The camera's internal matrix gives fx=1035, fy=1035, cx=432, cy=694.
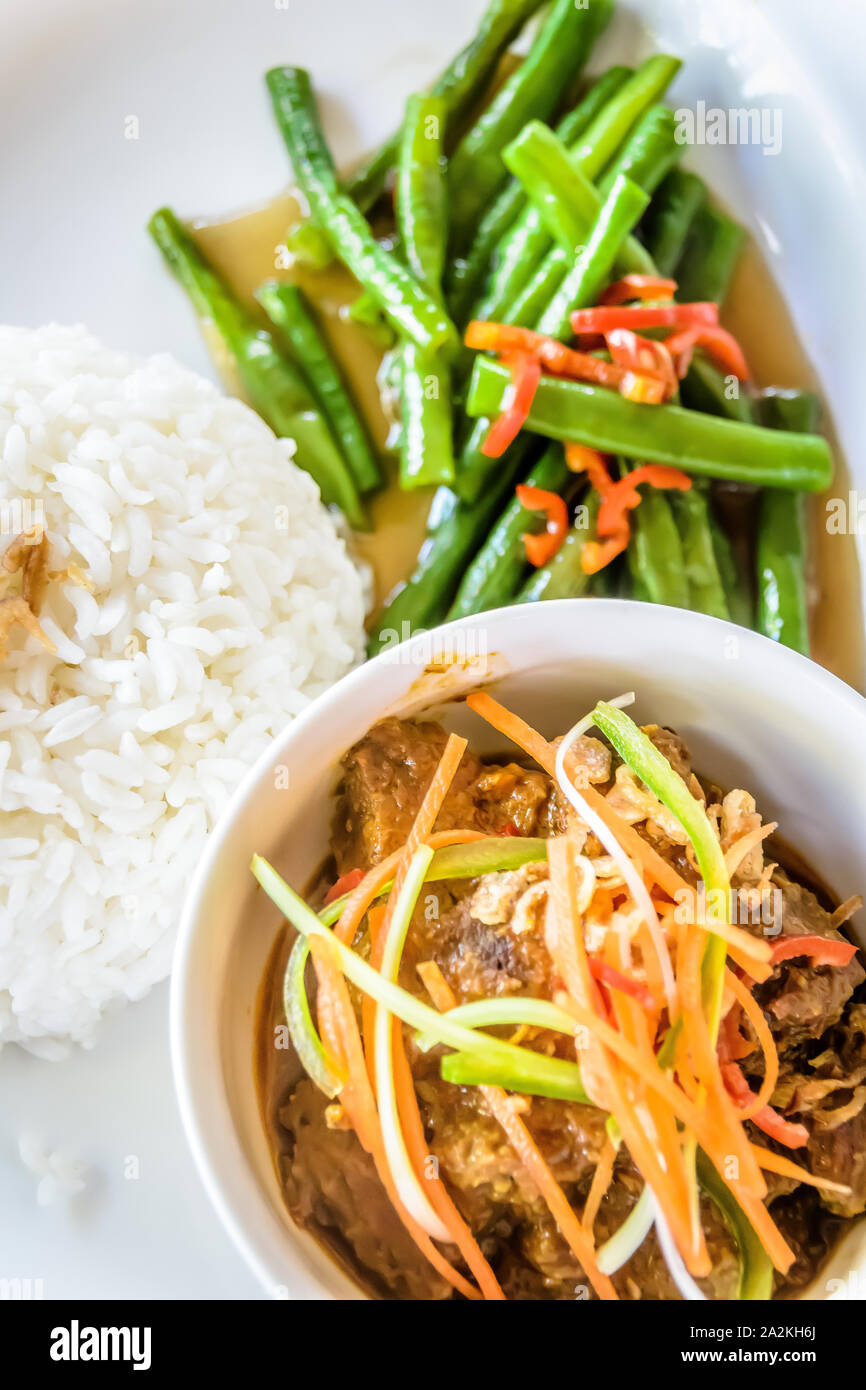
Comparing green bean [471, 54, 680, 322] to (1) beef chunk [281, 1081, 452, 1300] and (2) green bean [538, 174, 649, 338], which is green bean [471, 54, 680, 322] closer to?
(2) green bean [538, 174, 649, 338]

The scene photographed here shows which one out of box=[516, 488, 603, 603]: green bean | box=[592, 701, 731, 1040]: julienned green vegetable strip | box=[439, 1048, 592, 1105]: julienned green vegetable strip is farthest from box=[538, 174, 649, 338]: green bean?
box=[439, 1048, 592, 1105]: julienned green vegetable strip

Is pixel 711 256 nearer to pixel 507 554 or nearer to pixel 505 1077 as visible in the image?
pixel 507 554

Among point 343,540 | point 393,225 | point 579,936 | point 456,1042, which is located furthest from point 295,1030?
point 393,225

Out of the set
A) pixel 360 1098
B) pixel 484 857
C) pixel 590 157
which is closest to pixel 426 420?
pixel 590 157

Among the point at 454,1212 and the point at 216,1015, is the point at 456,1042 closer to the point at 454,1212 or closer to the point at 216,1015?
the point at 454,1212

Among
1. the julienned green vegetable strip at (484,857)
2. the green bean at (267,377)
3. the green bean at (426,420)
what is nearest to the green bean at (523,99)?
the green bean at (426,420)
